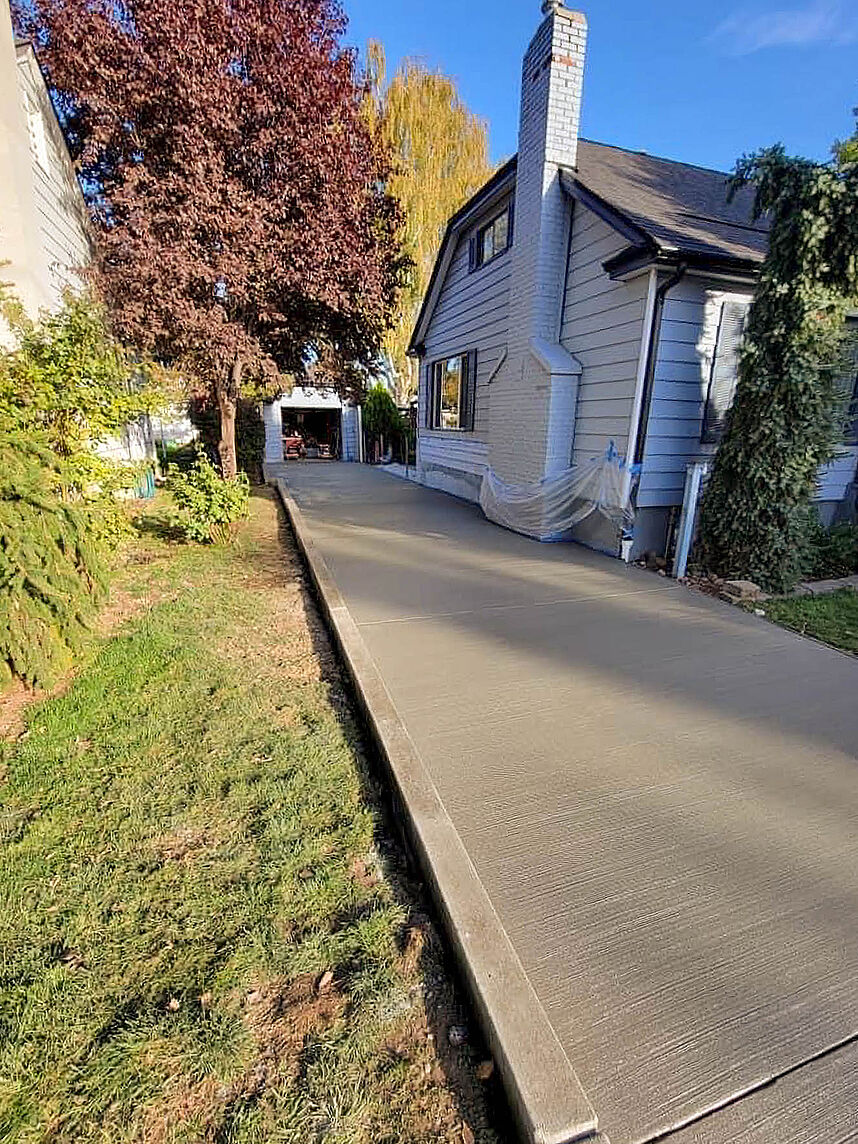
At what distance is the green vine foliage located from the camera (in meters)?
4.53

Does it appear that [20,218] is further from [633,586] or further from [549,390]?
[633,586]

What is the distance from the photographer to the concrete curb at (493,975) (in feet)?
4.01

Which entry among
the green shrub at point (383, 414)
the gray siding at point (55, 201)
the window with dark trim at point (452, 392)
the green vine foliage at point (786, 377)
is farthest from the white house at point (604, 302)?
the green shrub at point (383, 414)

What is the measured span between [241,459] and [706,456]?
39.7 feet

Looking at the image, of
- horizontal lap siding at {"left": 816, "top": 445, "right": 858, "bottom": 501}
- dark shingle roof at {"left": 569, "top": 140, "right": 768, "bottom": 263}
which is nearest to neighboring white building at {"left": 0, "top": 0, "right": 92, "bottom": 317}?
dark shingle roof at {"left": 569, "top": 140, "right": 768, "bottom": 263}

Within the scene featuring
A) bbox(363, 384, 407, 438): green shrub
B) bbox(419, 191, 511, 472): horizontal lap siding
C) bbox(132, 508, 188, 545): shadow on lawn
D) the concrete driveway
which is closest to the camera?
the concrete driveway

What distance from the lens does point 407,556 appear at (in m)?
6.19

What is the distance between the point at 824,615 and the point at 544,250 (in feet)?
18.3

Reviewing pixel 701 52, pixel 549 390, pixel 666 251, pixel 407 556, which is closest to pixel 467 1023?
pixel 407 556

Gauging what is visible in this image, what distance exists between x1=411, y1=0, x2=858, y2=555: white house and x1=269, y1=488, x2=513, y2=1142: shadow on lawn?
462cm

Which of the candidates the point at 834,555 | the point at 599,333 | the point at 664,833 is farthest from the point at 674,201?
the point at 664,833

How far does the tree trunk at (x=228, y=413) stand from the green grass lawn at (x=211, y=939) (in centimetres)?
615

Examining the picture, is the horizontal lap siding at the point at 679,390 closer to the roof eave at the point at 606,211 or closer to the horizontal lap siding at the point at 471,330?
the roof eave at the point at 606,211

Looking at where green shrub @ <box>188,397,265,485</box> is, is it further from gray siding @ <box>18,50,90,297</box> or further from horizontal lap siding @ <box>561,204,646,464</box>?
horizontal lap siding @ <box>561,204,646,464</box>
